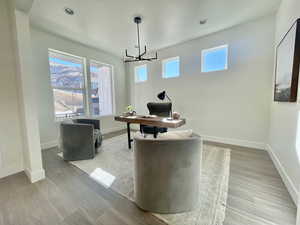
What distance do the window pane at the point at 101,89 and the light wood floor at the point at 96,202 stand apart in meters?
2.54

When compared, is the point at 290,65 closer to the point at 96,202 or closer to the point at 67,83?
the point at 96,202

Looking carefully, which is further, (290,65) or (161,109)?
(161,109)

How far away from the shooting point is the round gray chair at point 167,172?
114cm

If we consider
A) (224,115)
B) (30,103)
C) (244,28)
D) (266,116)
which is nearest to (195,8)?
(244,28)

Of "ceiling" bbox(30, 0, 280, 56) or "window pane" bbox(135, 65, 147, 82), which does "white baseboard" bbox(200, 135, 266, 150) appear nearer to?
"ceiling" bbox(30, 0, 280, 56)

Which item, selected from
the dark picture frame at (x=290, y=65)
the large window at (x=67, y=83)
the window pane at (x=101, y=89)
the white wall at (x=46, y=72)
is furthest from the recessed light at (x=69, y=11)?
the dark picture frame at (x=290, y=65)

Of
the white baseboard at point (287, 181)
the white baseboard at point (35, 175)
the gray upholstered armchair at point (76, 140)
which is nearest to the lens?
the white baseboard at point (287, 181)

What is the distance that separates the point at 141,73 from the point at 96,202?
13.8 ft

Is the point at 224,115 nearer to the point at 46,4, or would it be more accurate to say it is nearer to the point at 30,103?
the point at 30,103

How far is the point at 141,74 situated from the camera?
484 cm

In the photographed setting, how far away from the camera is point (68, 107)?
3.60 meters

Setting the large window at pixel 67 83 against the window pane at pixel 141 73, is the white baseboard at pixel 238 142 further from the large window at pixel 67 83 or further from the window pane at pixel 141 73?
the large window at pixel 67 83

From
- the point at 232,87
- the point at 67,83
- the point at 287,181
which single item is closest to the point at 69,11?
the point at 67,83

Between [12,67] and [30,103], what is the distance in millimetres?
707
